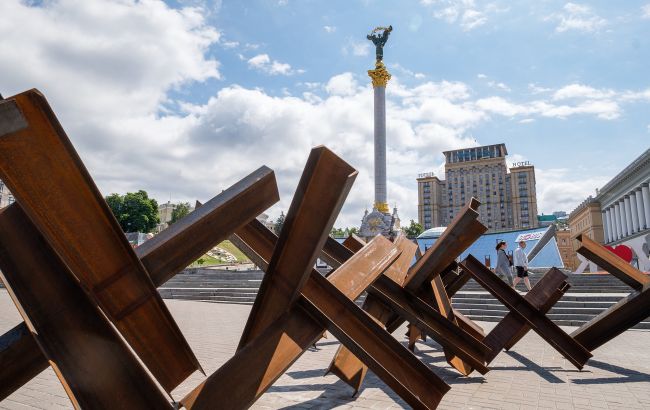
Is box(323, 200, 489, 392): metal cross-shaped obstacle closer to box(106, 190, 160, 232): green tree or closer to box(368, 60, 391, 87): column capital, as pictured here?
box(368, 60, 391, 87): column capital

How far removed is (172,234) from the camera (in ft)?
6.50

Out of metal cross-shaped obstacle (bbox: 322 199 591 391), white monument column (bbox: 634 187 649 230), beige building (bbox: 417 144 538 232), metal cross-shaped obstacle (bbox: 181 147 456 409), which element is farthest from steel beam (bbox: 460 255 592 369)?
beige building (bbox: 417 144 538 232)

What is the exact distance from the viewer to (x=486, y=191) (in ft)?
471

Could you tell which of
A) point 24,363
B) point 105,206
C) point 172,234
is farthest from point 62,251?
point 24,363

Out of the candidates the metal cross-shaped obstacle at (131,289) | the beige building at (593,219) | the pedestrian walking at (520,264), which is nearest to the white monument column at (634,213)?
the beige building at (593,219)

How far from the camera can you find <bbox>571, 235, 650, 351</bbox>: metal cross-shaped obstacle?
5512 mm

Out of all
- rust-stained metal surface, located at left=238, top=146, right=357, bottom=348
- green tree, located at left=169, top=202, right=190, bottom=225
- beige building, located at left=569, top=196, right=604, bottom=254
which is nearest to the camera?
rust-stained metal surface, located at left=238, top=146, right=357, bottom=348

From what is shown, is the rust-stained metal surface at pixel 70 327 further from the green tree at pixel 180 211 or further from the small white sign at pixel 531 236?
the green tree at pixel 180 211

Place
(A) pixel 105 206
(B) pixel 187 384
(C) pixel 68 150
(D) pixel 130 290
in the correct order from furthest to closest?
(B) pixel 187 384
(D) pixel 130 290
(A) pixel 105 206
(C) pixel 68 150

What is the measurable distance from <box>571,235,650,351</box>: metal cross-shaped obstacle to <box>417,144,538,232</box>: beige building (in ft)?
454

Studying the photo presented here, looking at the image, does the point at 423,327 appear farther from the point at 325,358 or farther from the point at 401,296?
the point at 325,358

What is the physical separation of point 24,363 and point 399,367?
190cm

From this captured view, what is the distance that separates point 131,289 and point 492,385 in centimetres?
452

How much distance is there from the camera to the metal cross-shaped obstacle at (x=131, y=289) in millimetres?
1493
